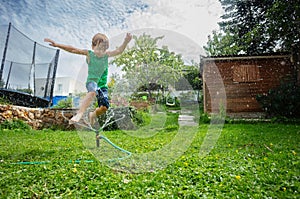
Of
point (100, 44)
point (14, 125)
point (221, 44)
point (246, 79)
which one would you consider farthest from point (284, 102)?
point (221, 44)

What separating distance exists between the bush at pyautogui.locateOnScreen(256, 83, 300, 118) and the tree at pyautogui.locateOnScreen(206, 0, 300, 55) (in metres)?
1.59

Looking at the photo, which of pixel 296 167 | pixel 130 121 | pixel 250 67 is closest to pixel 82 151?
pixel 296 167

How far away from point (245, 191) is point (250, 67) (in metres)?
7.91

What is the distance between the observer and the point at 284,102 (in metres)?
7.00

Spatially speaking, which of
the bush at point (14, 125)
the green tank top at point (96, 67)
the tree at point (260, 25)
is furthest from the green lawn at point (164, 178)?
the tree at point (260, 25)

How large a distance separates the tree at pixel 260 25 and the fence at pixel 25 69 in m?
6.97

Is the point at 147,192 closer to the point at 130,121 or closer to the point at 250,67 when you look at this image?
the point at 130,121

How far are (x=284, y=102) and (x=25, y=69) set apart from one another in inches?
331

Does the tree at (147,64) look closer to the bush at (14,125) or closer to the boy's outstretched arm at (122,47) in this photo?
the bush at (14,125)

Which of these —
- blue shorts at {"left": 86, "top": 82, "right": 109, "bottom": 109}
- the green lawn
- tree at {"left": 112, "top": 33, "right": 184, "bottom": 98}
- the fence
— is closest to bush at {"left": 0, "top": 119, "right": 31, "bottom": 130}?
the fence

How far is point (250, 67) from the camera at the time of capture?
28.0 ft

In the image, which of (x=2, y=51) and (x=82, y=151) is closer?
(x=82, y=151)

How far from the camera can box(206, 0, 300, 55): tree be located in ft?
21.3

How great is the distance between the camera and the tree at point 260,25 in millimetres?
6496
